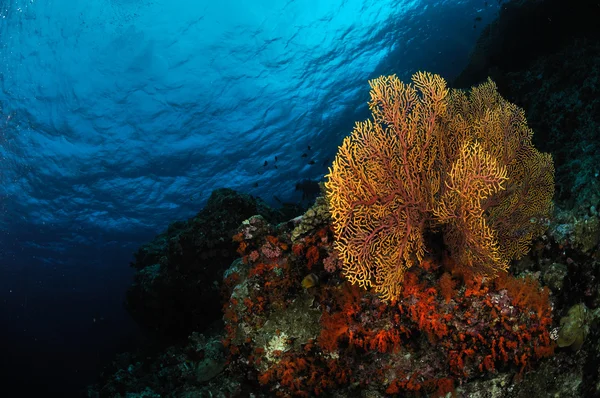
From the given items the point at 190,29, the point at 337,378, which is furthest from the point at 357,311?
the point at 190,29

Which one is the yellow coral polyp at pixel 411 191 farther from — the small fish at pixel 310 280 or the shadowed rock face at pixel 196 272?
the shadowed rock face at pixel 196 272

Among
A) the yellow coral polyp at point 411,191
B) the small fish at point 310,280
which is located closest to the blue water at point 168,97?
the yellow coral polyp at point 411,191

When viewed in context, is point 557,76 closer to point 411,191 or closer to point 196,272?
point 411,191

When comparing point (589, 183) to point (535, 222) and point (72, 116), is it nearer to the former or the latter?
point (535, 222)

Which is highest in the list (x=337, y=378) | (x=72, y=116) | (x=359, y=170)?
(x=72, y=116)

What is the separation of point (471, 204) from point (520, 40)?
1227 cm

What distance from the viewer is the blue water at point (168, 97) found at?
17.3 m

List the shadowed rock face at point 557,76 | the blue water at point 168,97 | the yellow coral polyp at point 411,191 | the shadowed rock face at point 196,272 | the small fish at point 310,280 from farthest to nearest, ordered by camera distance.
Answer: the blue water at point 168,97
the shadowed rock face at point 196,272
the shadowed rock face at point 557,76
the small fish at point 310,280
the yellow coral polyp at point 411,191

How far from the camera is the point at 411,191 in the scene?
400 centimetres

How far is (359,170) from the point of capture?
3924 mm

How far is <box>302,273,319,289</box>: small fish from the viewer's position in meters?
4.99

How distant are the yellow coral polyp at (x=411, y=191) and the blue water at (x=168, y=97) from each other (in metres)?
17.2

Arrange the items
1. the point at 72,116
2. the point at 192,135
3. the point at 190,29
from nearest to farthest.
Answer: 1. the point at 190,29
2. the point at 72,116
3. the point at 192,135

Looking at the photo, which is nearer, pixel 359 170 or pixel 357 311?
pixel 359 170
